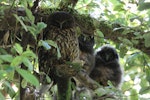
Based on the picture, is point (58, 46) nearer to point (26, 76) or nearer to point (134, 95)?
point (134, 95)

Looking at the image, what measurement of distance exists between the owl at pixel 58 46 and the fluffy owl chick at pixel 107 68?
87 cm

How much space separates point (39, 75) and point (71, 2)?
17.2 inches

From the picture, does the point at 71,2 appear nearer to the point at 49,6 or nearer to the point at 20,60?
the point at 49,6

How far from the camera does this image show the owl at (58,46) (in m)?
1.25

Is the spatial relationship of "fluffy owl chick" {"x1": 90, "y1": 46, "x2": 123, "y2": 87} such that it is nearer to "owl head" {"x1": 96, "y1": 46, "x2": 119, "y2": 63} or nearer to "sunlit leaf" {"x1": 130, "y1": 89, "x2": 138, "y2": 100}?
"owl head" {"x1": 96, "y1": 46, "x2": 119, "y2": 63}

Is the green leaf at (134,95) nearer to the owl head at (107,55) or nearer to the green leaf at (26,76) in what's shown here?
the green leaf at (26,76)

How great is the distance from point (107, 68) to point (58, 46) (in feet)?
3.59

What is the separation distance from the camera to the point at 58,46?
4.10 ft

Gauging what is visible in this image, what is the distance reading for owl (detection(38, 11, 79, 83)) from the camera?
1.25 meters

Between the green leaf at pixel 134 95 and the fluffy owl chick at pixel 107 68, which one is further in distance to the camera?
the fluffy owl chick at pixel 107 68

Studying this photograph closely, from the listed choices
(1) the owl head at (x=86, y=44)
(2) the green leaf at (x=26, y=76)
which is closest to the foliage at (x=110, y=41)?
(2) the green leaf at (x=26, y=76)

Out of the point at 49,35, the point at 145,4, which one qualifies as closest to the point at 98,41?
the point at 49,35

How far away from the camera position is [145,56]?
152 cm

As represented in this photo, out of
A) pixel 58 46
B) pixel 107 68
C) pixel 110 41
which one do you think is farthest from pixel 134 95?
pixel 107 68
